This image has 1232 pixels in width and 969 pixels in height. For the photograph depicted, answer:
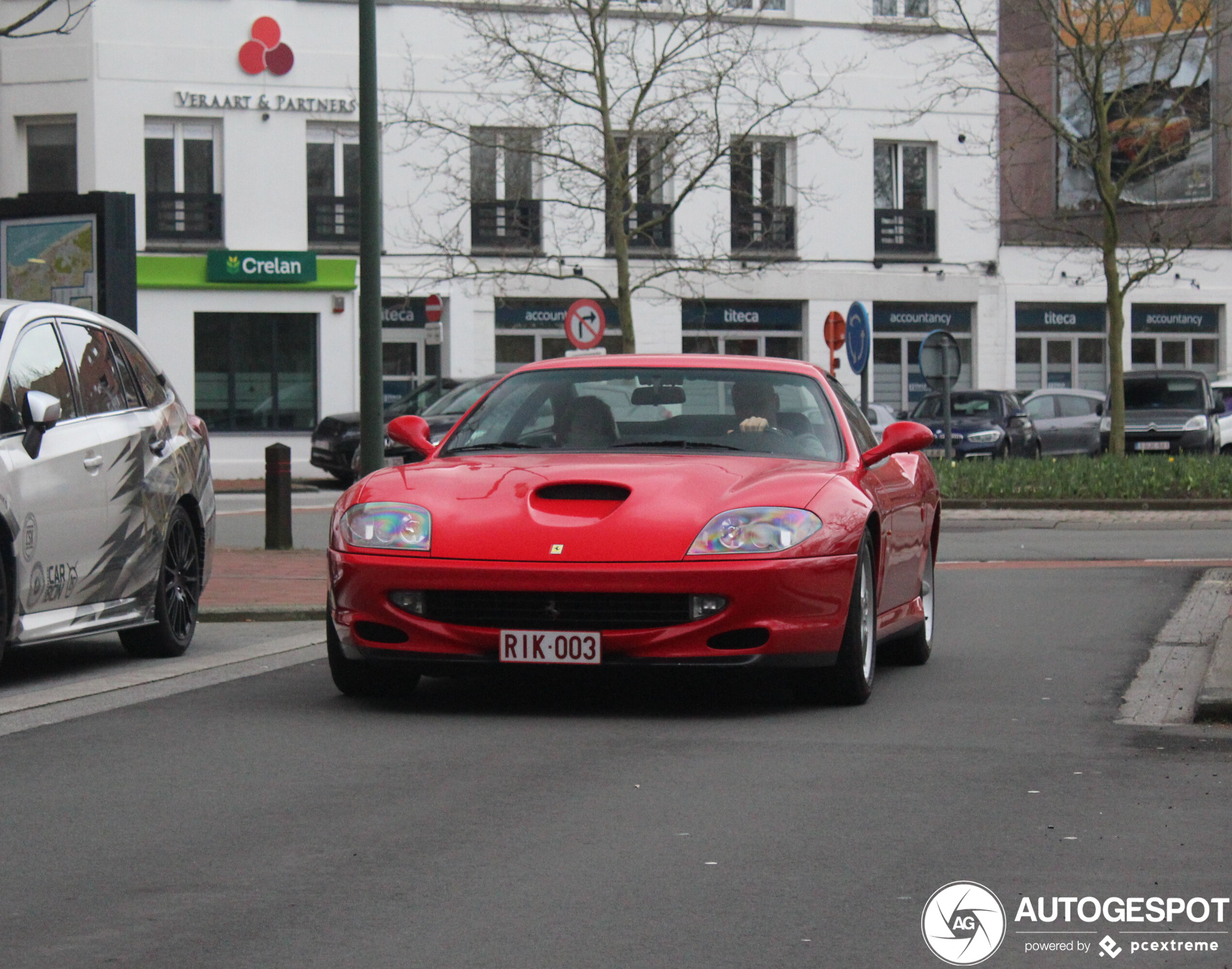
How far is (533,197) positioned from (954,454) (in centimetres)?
925

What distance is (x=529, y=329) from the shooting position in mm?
39656

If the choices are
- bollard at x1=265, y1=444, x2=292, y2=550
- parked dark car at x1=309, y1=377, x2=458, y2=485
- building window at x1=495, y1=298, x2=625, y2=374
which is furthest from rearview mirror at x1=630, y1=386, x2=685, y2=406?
building window at x1=495, y1=298, x2=625, y2=374

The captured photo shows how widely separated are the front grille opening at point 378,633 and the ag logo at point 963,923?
10.9 feet

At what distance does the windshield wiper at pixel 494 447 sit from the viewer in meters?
9.02

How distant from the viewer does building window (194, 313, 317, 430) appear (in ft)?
123

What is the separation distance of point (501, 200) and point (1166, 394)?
12115 millimetres

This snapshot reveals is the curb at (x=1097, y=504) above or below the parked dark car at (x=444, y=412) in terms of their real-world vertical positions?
below

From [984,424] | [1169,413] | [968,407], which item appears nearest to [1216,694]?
[984,424]

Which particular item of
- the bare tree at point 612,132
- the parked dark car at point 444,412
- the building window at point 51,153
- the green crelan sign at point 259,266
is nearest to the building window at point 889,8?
the bare tree at point 612,132

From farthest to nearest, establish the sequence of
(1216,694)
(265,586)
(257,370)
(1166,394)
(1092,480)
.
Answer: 1. (257,370)
2. (1166,394)
3. (1092,480)
4. (265,586)
5. (1216,694)

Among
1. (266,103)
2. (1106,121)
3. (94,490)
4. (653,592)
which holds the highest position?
(266,103)

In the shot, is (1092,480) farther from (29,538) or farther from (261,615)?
(29,538)

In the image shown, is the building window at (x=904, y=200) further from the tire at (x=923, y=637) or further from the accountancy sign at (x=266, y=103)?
the tire at (x=923, y=637)

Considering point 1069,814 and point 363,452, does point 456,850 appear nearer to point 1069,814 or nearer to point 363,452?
point 1069,814
